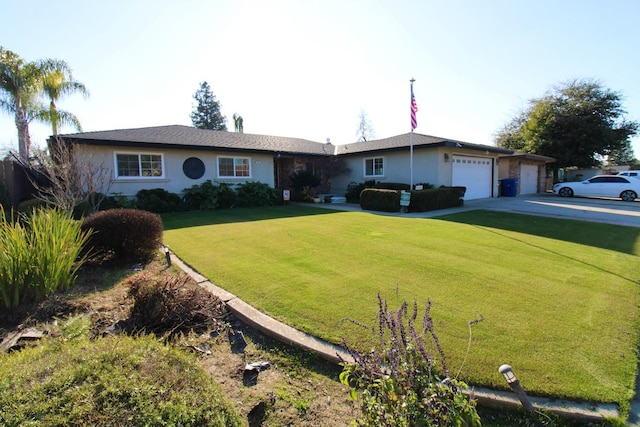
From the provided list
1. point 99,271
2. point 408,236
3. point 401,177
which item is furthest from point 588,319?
point 401,177

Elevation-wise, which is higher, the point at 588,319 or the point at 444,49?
the point at 444,49

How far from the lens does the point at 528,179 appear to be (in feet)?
74.2

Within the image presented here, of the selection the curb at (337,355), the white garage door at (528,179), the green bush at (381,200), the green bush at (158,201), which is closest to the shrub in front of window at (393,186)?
the green bush at (381,200)

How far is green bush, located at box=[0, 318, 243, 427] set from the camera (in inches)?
55.2

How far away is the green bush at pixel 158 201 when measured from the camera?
41.8ft

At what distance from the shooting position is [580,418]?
2.12 meters

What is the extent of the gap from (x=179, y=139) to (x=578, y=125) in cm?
2977

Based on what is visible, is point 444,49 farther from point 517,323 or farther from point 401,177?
point 517,323

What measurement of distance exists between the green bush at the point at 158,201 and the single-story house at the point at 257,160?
0.66 meters

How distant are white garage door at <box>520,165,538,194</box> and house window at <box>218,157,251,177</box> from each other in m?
18.4

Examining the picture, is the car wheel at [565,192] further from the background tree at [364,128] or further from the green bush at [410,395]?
the background tree at [364,128]

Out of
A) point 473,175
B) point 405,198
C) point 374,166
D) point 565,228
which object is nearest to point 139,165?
point 405,198

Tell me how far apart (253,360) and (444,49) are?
1231cm

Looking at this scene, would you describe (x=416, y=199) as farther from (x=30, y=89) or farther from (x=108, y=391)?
(x=30, y=89)
